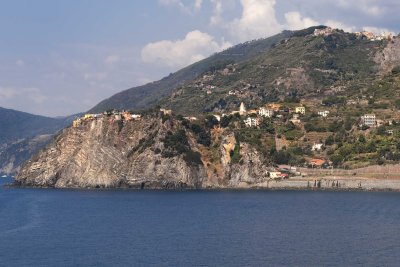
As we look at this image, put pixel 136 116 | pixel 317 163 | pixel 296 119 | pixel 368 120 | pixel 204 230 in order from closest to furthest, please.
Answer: pixel 204 230
pixel 317 163
pixel 368 120
pixel 136 116
pixel 296 119

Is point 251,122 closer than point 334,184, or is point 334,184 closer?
point 334,184

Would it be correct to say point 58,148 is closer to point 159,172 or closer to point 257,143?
point 159,172

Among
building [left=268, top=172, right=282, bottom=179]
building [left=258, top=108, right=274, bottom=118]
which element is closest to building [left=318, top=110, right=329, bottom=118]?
building [left=258, top=108, right=274, bottom=118]

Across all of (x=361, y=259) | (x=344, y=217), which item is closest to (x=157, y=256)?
(x=361, y=259)

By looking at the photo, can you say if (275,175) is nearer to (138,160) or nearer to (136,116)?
(138,160)

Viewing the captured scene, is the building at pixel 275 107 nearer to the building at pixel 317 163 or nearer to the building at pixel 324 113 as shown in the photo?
the building at pixel 324 113

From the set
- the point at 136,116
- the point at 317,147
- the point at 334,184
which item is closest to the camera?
the point at 334,184

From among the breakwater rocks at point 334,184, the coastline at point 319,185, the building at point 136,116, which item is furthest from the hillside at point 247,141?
the breakwater rocks at point 334,184

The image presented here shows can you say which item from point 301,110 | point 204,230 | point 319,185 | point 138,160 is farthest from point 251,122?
point 204,230
